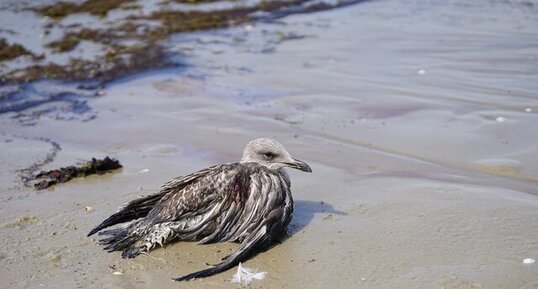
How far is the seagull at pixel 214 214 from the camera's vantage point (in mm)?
5445

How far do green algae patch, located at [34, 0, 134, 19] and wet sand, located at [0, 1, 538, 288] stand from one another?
6792 millimetres

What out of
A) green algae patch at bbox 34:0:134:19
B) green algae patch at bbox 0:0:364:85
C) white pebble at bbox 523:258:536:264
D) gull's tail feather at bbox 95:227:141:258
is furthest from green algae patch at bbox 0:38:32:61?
white pebble at bbox 523:258:536:264

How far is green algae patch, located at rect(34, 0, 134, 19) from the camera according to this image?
67.3 feet

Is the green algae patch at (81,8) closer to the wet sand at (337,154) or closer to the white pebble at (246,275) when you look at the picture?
the wet sand at (337,154)

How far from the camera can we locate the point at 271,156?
5840 mm

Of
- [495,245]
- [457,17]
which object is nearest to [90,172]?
[495,245]

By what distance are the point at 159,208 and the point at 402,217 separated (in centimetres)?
216

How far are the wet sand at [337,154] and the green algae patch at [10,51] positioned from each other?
417 centimetres

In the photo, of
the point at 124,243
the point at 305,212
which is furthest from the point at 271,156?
the point at 124,243

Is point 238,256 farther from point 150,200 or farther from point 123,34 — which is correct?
point 123,34

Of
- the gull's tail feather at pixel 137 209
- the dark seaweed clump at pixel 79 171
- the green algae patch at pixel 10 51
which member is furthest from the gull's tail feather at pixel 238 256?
the green algae patch at pixel 10 51

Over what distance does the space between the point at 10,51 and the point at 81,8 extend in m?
6.21

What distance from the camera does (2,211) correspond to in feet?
21.8

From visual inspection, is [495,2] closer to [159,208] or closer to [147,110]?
[147,110]
